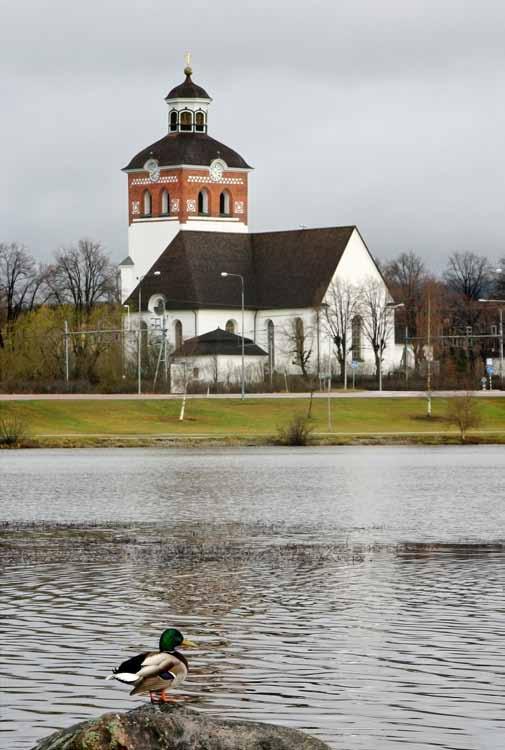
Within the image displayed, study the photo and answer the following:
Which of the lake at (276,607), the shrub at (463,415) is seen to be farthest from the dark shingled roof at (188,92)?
the lake at (276,607)

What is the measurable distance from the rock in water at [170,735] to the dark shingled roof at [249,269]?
130057mm

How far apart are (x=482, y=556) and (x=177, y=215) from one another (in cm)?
12502

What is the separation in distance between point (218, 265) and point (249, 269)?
3.48 metres

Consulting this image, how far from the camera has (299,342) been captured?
138750mm

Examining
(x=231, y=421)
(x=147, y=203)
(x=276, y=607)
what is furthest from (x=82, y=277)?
(x=276, y=607)

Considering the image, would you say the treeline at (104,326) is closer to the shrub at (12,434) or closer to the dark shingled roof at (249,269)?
the dark shingled roof at (249,269)

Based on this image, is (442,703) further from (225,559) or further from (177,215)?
(177,215)

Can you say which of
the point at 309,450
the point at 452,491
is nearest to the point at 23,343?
the point at 309,450

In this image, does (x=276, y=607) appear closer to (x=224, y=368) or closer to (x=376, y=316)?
(x=224, y=368)

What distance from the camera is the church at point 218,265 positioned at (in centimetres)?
14062

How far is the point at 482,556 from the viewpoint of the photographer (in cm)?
2756

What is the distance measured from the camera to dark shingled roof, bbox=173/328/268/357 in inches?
5315

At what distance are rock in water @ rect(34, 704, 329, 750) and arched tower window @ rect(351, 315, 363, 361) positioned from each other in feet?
432

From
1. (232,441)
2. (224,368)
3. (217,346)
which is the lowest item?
(232,441)
